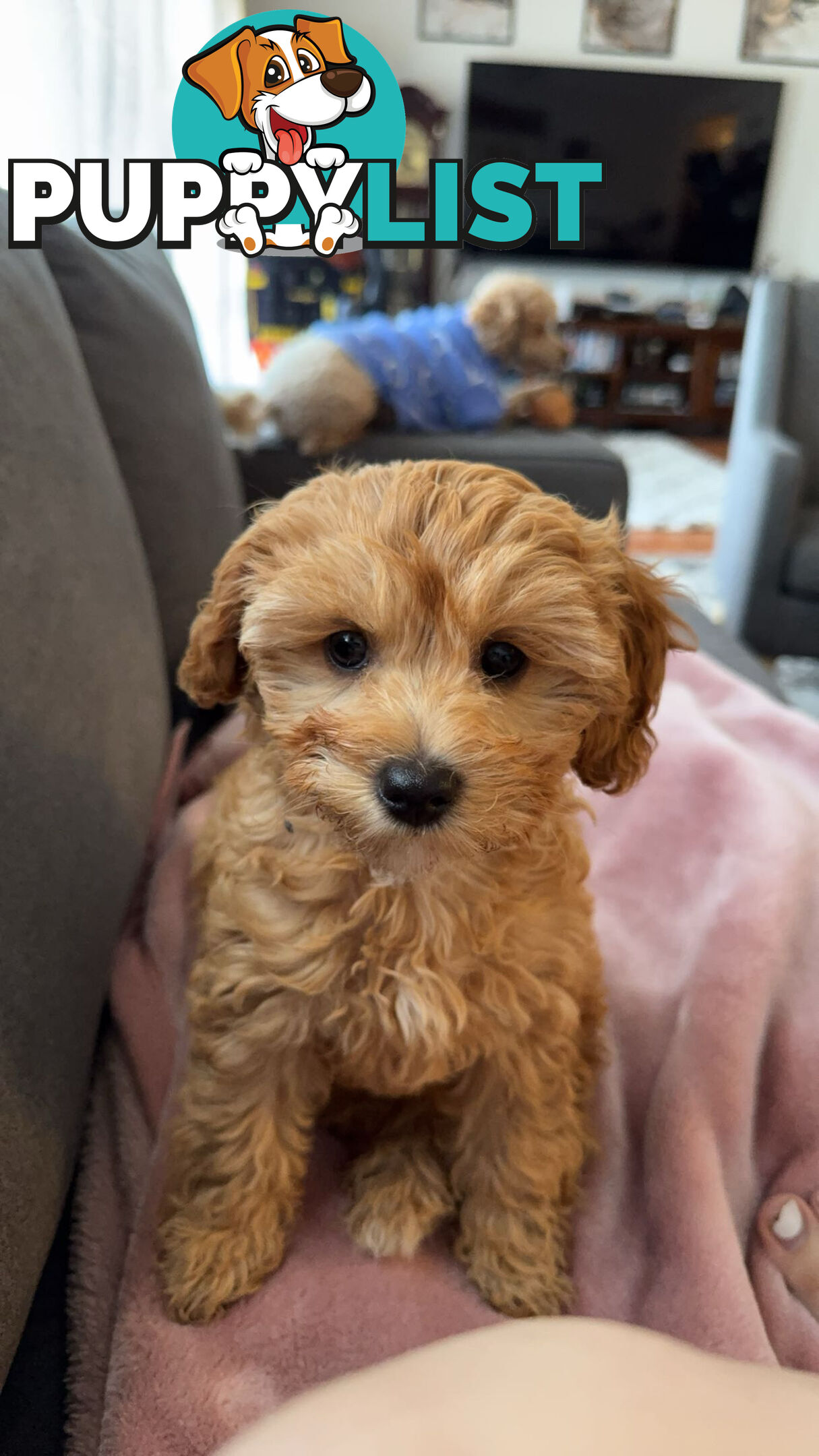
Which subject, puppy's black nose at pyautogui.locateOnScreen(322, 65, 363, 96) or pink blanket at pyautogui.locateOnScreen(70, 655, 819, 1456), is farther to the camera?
puppy's black nose at pyautogui.locateOnScreen(322, 65, 363, 96)

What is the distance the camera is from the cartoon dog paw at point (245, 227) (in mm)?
1188

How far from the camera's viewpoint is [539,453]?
2514mm

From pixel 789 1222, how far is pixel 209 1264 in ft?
2.11

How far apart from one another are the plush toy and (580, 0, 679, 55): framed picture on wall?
4.09 m

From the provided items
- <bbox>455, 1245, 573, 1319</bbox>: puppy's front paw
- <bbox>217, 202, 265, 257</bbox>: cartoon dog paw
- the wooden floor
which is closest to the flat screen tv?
the wooden floor

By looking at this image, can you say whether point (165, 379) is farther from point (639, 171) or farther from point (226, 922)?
point (639, 171)

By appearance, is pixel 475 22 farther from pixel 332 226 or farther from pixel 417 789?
pixel 417 789

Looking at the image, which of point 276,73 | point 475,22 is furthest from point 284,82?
point 475,22

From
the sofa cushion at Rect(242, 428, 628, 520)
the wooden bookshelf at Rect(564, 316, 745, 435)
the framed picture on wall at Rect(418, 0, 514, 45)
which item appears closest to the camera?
the sofa cushion at Rect(242, 428, 628, 520)

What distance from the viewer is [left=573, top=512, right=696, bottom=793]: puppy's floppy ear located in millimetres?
1002

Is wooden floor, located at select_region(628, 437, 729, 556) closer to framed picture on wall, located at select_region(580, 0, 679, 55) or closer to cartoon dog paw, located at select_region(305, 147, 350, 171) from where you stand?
cartoon dog paw, located at select_region(305, 147, 350, 171)

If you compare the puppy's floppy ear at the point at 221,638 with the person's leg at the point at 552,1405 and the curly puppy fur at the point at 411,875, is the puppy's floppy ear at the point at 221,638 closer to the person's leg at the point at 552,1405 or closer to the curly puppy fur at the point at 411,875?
the curly puppy fur at the point at 411,875

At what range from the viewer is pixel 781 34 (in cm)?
670

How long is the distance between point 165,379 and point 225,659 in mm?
811
